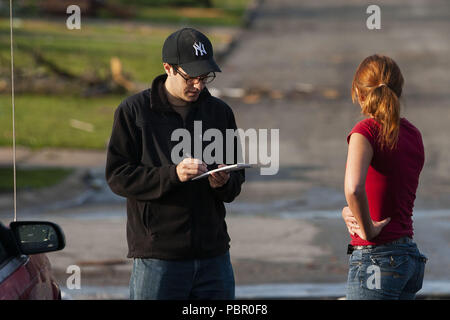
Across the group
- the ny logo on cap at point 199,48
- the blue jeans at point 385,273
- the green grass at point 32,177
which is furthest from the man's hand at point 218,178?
the green grass at point 32,177

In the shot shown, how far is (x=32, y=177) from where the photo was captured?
1398 cm

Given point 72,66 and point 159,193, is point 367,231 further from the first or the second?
point 72,66

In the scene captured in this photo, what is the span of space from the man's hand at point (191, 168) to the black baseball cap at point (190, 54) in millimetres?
452

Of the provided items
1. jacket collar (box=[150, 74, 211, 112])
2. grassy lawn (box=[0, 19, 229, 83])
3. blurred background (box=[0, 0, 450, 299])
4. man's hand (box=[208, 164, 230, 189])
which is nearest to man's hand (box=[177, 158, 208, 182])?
man's hand (box=[208, 164, 230, 189])

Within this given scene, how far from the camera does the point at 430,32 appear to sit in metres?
33.0

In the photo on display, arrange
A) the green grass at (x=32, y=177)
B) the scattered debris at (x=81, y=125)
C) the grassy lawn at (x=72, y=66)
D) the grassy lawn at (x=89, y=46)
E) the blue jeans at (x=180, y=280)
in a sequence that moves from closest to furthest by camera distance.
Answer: the blue jeans at (x=180, y=280) < the green grass at (x=32, y=177) < the grassy lawn at (x=72, y=66) < the scattered debris at (x=81, y=125) < the grassy lawn at (x=89, y=46)

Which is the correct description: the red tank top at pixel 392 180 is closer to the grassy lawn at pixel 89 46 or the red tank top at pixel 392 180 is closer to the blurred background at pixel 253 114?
the blurred background at pixel 253 114

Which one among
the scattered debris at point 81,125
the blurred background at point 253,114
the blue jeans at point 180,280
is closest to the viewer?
the blue jeans at point 180,280

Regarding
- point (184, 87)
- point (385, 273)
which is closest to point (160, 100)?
point (184, 87)

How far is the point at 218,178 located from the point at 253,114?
15.6 m

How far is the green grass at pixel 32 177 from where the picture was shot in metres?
13.4

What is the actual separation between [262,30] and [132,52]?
8.26 metres

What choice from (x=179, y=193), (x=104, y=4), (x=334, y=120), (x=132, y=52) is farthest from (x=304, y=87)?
(x=179, y=193)

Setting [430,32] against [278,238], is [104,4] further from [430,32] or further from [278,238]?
[278,238]
